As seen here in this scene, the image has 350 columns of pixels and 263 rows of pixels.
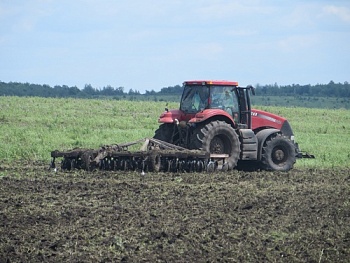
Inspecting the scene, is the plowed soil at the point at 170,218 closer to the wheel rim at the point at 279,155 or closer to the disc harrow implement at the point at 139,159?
the disc harrow implement at the point at 139,159

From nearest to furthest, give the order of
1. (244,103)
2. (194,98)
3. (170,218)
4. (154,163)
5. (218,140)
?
(170,218) → (154,163) → (218,140) → (194,98) → (244,103)

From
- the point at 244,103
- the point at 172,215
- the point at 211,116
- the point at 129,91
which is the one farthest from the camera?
the point at 129,91

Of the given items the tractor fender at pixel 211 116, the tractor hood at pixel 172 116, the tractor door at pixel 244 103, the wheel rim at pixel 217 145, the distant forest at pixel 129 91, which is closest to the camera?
the tractor fender at pixel 211 116

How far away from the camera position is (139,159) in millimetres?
17734

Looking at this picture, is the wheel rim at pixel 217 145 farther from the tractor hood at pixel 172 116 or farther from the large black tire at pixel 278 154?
the large black tire at pixel 278 154

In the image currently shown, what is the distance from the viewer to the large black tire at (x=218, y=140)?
18.2 metres

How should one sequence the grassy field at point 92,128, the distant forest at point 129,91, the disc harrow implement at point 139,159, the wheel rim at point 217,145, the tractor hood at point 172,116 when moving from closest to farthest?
the disc harrow implement at point 139,159, the wheel rim at point 217,145, the tractor hood at point 172,116, the grassy field at point 92,128, the distant forest at point 129,91

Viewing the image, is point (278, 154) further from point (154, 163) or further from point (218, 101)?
point (154, 163)

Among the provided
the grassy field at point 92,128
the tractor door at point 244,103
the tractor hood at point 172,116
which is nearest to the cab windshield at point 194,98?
the tractor hood at point 172,116

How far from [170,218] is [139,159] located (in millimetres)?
6019

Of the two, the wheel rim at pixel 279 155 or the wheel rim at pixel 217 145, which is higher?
the wheel rim at pixel 217 145

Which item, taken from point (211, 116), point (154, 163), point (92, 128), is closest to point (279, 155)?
point (211, 116)

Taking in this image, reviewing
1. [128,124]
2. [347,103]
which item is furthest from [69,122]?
[347,103]

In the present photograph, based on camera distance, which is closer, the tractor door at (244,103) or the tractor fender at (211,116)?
the tractor fender at (211,116)
